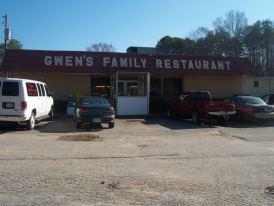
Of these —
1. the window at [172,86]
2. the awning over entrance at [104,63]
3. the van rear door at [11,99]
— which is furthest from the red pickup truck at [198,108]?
the van rear door at [11,99]

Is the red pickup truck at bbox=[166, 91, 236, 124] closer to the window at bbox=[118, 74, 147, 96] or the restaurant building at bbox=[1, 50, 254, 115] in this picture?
Result: the window at bbox=[118, 74, 147, 96]

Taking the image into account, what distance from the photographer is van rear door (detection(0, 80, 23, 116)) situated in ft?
59.8

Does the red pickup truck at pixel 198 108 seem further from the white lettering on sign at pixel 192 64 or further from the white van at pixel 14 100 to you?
the white van at pixel 14 100

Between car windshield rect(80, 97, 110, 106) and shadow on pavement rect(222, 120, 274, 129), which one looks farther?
shadow on pavement rect(222, 120, 274, 129)

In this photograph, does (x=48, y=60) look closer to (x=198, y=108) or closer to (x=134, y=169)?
(x=198, y=108)

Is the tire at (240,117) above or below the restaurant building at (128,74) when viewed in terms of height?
below

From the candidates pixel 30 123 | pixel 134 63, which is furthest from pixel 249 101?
pixel 30 123

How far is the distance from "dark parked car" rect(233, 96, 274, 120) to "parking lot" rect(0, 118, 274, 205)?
19.4 feet

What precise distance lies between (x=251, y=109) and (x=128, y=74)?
8.60 m

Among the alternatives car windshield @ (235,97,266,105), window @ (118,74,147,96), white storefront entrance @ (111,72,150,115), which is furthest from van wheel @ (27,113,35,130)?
car windshield @ (235,97,266,105)

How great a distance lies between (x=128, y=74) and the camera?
2953 cm

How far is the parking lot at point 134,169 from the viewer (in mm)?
7855

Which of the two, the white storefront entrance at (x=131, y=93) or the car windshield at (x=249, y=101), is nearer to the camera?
the car windshield at (x=249, y=101)

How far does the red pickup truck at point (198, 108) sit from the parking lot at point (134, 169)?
493cm
